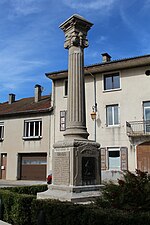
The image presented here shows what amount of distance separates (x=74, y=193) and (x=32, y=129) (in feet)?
64.2

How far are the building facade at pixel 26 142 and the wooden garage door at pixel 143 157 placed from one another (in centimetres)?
788

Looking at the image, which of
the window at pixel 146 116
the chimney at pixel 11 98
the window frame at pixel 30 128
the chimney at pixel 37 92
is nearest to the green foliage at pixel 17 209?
the window at pixel 146 116

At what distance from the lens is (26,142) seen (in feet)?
86.9

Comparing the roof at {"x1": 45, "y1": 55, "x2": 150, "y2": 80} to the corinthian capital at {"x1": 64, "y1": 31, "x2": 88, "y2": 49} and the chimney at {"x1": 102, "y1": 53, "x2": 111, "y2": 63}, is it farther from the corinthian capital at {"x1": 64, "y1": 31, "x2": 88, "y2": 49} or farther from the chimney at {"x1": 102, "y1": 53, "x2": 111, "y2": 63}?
the corinthian capital at {"x1": 64, "y1": 31, "x2": 88, "y2": 49}

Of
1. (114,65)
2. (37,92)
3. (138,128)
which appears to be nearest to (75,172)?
(138,128)

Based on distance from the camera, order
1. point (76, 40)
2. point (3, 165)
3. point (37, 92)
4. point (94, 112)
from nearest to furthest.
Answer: point (76, 40)
point (94, 112)
point (3, 165)
point (37, 92)

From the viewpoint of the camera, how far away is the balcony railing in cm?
2145

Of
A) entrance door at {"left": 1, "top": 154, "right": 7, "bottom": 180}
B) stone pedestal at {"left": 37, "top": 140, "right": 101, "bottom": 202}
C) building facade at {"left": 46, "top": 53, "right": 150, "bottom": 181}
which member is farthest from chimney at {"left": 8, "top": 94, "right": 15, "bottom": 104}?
stone pedestal at {"left": 37, "top": 140, "right": 101, "bottom": 202}

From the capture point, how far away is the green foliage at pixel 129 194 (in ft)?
19.0

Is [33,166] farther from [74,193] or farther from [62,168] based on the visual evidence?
[74,193]

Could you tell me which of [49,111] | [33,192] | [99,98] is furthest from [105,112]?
[33,192]

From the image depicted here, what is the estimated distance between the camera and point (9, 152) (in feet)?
89.5

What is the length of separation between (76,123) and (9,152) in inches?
792

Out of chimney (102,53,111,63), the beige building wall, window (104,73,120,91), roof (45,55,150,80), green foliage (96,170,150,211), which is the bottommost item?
green foliage (96,170,150,211)
